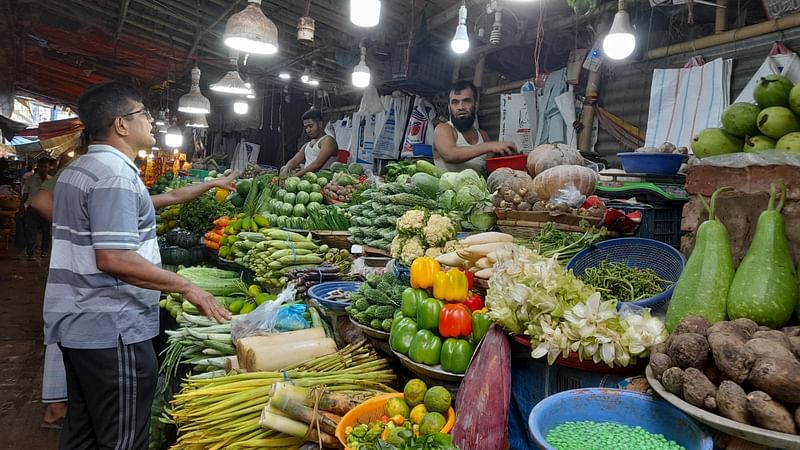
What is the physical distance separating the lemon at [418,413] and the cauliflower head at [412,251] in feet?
3.82

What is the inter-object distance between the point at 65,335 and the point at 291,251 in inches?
92.6

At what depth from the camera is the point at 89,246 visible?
252cm

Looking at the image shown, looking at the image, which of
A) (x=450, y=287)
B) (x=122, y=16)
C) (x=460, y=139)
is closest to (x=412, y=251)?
(x=450, y=287)

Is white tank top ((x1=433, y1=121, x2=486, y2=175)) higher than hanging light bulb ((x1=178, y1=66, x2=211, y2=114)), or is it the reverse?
hanging light bulb ((x1=178, y1=66, x2=211, y2=114))

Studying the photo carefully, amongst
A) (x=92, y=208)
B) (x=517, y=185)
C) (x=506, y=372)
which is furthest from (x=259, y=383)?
(x=517, y=185)

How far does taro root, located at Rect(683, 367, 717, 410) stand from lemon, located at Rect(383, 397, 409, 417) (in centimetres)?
125

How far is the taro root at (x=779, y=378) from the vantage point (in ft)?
4.09

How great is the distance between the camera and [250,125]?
15641 millimetres

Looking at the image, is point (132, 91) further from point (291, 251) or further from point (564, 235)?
point (564, 235)

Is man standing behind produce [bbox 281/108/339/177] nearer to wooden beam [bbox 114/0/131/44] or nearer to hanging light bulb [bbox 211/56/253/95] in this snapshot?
hanging light bulb [bbox 211/56/253/95]

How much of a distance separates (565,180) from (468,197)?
2.89 ft

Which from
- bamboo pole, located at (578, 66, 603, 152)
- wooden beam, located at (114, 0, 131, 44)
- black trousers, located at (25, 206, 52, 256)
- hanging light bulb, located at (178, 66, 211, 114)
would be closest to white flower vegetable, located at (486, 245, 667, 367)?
bamboo pole, located at (578, 66, 603, 152)

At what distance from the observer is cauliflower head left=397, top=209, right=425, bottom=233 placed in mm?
3430

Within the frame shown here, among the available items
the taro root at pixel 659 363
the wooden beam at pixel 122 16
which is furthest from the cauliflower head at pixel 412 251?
the wooden beam at pixel 122 16
